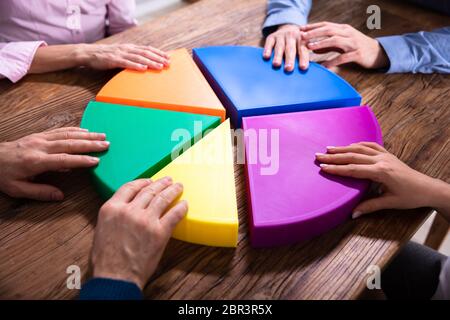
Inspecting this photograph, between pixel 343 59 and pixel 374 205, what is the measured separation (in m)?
0.54

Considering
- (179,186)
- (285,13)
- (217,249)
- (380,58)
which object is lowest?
(217,249)

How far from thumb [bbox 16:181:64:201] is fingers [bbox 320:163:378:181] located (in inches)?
22.7

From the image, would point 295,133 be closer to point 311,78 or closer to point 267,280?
point 311,78

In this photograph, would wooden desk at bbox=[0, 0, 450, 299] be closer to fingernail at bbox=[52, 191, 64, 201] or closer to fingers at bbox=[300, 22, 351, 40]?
fingernail at bbox=[52, 191, 64, 201]

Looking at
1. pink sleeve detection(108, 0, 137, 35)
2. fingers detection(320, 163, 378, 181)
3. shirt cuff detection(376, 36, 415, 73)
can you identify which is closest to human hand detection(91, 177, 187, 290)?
fingers detection(320, 163, 378, 181)

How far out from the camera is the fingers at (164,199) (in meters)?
0.70

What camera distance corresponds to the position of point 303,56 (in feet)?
3.64

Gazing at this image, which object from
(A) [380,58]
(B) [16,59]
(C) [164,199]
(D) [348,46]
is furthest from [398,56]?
(B) [16,59]

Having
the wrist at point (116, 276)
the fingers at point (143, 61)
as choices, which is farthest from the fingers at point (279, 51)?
the wrist at point (116, 276)

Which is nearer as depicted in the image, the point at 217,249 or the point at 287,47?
the point at 217,249

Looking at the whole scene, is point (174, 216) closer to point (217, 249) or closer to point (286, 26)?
point (217, 249)

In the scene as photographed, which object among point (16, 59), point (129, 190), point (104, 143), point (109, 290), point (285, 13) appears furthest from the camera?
Answer: point (285, 13)
